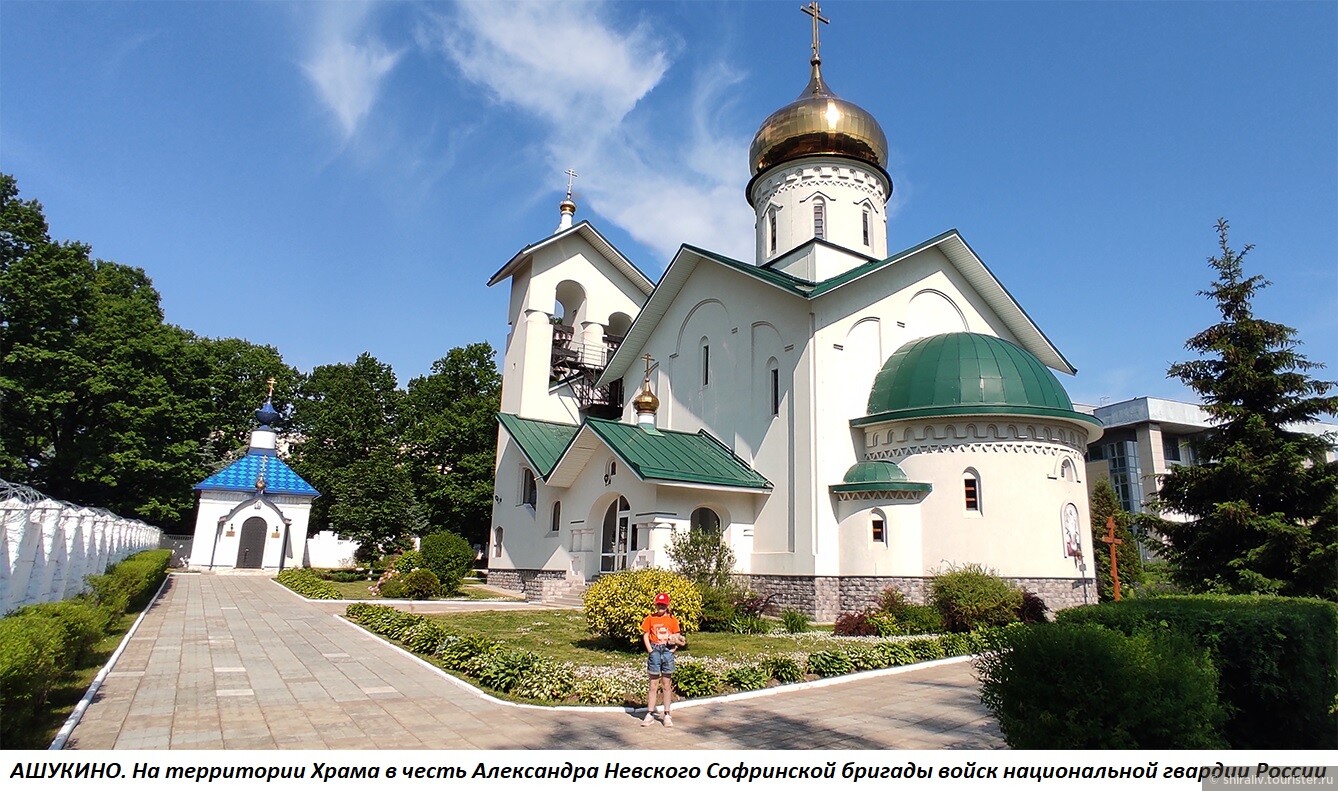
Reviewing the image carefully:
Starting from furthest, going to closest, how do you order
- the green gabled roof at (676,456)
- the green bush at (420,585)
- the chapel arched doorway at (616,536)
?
the green bush at (420,585) < the chapel arched doorway at (616,536) < the green gabled roof at (676,456)

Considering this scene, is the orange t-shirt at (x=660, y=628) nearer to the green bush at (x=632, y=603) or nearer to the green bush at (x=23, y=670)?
the green bush at (x=632, y=603)

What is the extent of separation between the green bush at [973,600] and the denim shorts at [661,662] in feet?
31.6

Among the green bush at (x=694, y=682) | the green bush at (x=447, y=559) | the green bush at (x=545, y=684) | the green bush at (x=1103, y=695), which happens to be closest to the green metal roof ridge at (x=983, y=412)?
the green bush at (x=694, y=682)

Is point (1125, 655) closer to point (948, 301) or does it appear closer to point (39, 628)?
point (39, 628)

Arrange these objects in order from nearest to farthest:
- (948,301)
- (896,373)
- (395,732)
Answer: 1. (395,732)
2. (896,373)
3. (948,301)

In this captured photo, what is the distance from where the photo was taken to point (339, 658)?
10.2m

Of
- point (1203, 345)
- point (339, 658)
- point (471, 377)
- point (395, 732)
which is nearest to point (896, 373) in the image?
point (1203, 345)

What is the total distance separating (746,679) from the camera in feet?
28.2

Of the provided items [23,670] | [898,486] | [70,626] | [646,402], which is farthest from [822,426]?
[23,670]

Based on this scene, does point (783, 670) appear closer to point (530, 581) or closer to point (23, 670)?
point (23, 670)

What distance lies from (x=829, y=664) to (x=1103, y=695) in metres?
5.58

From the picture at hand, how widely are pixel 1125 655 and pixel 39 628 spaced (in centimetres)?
852

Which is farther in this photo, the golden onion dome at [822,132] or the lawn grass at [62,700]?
the golden onion dome at [822,132]

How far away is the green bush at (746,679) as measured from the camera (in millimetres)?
8516
